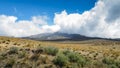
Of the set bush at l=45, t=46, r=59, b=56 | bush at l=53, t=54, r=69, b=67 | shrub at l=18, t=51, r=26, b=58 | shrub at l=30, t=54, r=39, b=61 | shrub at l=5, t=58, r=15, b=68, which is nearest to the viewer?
bush at l=53, t=54, r=69, b=67

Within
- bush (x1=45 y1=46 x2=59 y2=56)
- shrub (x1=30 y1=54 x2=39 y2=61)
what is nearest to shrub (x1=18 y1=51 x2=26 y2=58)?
shrub (x1=30 y1=54 x2=39 y2=61)

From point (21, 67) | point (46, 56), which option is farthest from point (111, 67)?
point (21, 67)

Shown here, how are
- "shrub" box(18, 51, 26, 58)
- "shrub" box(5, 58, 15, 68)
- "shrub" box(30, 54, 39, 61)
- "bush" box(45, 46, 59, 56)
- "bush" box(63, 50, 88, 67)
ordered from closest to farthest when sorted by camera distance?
"bush" box(63, 50, 88, 67), "shrub" box(5, 58, 15, 68), "shrub" box(30, 54, 39, 61), "shrub" box(18, 51, 26, 58), "bush" box(45, 46, 59, 56)

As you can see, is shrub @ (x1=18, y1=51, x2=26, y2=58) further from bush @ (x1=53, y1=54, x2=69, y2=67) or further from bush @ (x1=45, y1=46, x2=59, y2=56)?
bush @ (x1=53, y1=54, x2=69, y2=67)

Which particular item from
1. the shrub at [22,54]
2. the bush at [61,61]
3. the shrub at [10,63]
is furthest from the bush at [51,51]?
the shrub at [10,63]

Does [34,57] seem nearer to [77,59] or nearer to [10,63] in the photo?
[10,63]

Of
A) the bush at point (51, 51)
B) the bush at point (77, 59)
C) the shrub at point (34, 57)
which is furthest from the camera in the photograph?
the bush at point (51, 51)

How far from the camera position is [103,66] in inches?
1130

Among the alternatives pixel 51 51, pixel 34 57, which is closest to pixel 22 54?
pixel 34 57

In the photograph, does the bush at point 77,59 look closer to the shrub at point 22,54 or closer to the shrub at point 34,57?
the shrub at point 34,57

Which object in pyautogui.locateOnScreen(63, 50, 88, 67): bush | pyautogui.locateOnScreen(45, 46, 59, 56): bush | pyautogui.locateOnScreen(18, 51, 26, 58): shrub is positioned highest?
pyautogui.locateOnScreen(45, 46, 59, 56): bush

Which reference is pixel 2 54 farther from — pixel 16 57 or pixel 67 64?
pixel 67 64

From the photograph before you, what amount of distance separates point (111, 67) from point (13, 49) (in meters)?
11.5

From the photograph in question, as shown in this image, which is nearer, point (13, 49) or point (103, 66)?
point (103, 66)
